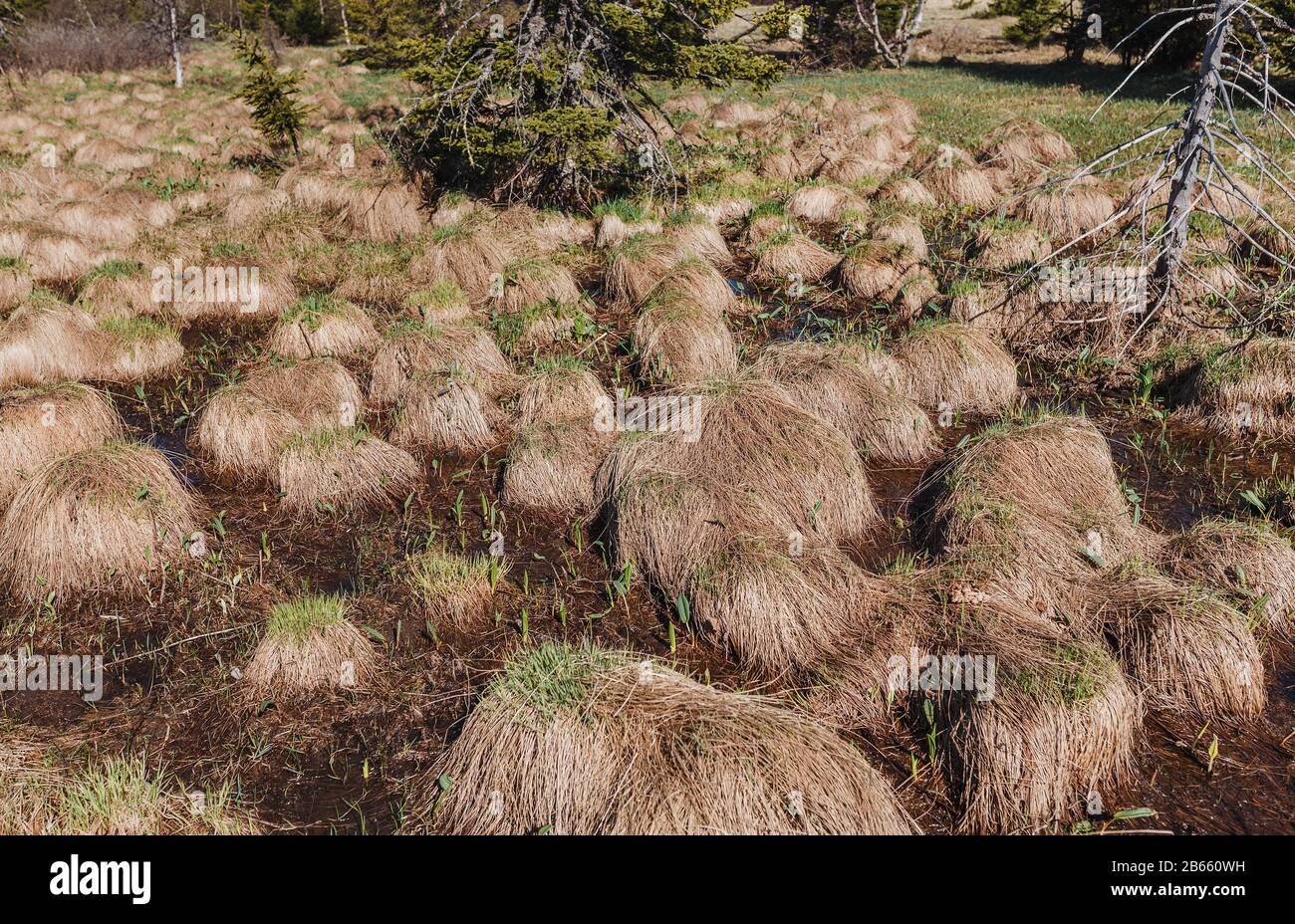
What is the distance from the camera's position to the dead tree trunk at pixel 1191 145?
699cm

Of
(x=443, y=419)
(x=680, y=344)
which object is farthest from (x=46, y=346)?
(x=680, y=344)

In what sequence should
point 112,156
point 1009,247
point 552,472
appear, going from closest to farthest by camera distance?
point 552,472 → point 1009,247 → point 112,156

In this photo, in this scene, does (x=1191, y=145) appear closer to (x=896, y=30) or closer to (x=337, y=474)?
(x=337, y=474)

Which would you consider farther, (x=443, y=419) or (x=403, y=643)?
(x=443, y=419)

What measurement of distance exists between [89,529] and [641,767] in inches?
173

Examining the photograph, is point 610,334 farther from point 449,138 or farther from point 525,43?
point 525,43

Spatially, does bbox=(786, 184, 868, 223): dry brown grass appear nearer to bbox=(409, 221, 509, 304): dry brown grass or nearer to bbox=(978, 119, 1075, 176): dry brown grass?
bbox=(978, 119, 1075, 176): dry brown grass

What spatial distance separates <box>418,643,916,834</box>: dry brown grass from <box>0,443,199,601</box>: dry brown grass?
10.2 ft

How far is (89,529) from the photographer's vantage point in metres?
5.51

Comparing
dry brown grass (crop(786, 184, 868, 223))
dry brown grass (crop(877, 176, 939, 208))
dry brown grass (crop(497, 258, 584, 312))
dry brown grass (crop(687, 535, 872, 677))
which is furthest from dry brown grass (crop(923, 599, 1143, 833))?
dry brown grass (crop(877, 176, 939, 208))

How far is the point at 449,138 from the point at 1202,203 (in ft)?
36.3

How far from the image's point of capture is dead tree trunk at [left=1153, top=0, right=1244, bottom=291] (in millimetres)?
6992
